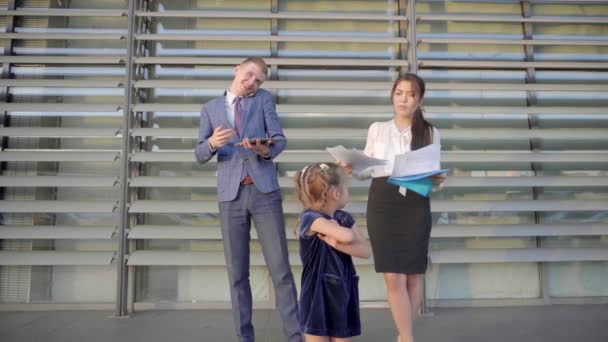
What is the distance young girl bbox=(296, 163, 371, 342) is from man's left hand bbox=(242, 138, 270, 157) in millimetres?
494

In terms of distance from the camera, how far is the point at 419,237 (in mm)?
2625

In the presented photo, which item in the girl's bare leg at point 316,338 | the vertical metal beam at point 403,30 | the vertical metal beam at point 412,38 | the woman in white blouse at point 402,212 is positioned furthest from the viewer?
the vertical metal beam at point 403,30

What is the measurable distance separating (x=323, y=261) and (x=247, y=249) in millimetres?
841

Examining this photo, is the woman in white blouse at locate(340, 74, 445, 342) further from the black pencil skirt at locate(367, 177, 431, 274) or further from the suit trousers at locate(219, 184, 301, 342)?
the suit trousers at locate(219, 184, 301, 342)

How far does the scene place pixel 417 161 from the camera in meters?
2.44

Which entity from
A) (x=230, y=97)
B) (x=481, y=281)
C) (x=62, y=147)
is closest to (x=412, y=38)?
(x=230, y=97)

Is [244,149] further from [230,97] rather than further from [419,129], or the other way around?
[419,129]

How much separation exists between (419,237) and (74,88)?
11.2 feet

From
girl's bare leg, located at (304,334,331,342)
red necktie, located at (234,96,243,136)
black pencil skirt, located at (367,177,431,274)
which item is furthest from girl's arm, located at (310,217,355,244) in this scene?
red necktie, located at (234,96,243,136)

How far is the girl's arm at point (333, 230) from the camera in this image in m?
1.95

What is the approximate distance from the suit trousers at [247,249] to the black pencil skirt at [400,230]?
57 centimetres

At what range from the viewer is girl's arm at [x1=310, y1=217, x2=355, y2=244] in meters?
1.95

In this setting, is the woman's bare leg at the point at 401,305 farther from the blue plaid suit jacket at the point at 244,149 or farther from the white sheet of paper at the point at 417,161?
the blue plaid suit jacket at the point at 244,149

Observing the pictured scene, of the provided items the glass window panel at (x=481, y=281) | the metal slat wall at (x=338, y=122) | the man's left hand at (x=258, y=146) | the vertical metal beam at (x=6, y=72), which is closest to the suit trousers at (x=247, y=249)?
the man's left hand at (x=258, y=146)
